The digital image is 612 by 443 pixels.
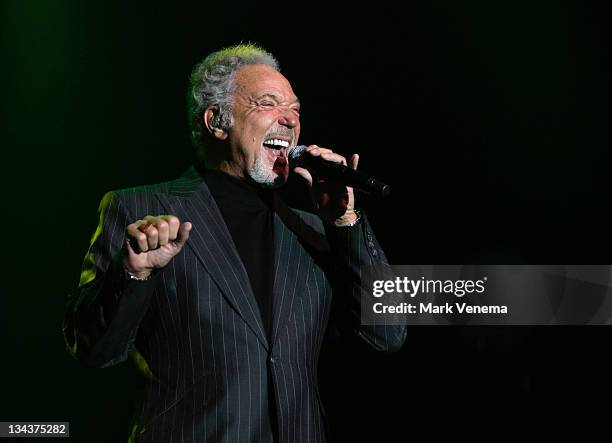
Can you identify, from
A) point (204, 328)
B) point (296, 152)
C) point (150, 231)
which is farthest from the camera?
point (296, 152)

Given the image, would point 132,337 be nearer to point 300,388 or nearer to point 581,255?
point 300,388

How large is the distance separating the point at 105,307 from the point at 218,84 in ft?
2.76

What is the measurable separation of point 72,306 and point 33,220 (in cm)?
177

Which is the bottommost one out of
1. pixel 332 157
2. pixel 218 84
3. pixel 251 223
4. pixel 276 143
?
pixel 251 223

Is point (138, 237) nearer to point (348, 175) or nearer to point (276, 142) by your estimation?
point (348, 175)

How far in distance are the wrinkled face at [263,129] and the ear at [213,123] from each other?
0.11ft

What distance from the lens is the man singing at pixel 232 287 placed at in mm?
1390

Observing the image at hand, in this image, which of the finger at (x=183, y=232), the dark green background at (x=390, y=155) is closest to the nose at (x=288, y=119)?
the finger at (x=183, y=232)

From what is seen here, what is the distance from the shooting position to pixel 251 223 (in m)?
1.78

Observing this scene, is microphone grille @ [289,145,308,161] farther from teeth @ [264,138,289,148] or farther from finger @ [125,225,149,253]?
finger @ [125,225,149,253]

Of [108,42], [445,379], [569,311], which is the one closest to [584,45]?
[569,311]

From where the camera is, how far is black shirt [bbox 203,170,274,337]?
5.45ft

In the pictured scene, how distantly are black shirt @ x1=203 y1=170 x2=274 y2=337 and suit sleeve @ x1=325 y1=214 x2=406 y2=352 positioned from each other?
0.59 feet

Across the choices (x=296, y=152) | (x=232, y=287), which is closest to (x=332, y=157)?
(x=296, y=152)
